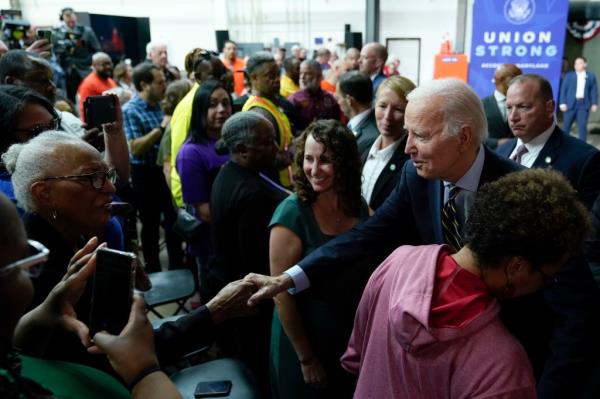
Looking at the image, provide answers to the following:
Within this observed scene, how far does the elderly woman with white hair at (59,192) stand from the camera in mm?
1460

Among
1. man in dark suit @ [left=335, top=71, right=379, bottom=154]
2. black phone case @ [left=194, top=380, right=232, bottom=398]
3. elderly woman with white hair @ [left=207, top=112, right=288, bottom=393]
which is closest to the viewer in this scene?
black phone case @ [left=194, top=380, right=232, bottom=398]

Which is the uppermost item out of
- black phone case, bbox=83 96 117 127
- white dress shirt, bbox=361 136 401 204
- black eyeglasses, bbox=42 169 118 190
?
black phone case, bbox=83 96 117 127

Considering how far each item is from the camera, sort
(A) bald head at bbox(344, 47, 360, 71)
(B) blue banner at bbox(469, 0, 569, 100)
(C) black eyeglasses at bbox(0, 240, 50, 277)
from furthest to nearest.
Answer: (A) bald head at bbox(344, 47, 360, 71) < (B) blue banner at bbox(469, 0, 569, 100) < (C) black eyeglasses at bbox(0, 240, 50, 277)

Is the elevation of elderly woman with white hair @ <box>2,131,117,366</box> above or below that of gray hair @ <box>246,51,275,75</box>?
below

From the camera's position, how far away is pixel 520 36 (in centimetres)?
585

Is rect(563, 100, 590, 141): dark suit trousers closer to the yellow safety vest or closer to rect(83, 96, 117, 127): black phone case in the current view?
the yellow safety vest

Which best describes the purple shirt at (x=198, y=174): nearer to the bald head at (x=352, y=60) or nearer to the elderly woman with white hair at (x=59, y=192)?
the elderly woman with white hair at (x=59, y=192)

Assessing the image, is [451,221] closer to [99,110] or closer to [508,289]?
[508,289]

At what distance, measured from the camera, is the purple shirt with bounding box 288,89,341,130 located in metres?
4.50

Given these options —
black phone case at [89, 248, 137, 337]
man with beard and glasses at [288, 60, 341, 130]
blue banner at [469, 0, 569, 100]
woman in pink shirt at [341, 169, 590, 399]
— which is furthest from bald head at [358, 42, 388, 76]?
black phone case at [89, 248, 137, 337]

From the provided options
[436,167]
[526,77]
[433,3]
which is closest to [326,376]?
[436,167]

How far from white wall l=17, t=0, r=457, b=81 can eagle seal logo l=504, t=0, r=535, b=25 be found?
7277mm

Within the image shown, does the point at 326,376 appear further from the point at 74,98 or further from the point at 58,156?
the point at 74,98

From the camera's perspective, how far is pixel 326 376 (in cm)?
Answer: 190
